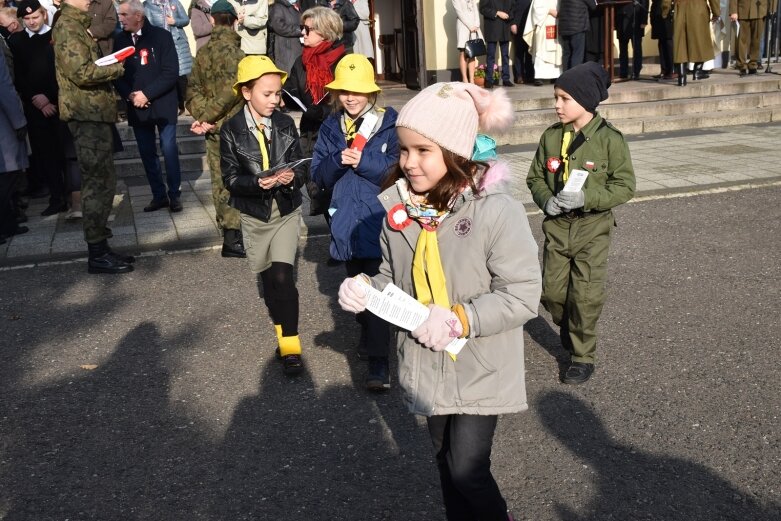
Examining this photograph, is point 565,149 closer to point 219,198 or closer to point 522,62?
point 219,198

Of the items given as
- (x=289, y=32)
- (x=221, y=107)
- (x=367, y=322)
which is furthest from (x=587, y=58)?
(x=367, y=322)

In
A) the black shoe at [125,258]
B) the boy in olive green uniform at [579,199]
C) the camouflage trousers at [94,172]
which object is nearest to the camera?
the boy in olive green uniform at [579,199]

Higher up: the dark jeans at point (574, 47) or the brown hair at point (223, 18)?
the brown hair at point (223, 18)

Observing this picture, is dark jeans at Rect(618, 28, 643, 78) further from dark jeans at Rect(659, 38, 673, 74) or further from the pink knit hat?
the pink knit hat

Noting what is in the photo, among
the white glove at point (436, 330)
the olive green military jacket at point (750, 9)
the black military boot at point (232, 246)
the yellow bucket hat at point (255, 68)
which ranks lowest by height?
the black military boot at point (232, 246)

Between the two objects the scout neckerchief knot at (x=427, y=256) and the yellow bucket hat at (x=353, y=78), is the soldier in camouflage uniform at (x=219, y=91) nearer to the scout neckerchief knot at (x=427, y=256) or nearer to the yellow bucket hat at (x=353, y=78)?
the yellow bucket hat at (x=353, y=78)

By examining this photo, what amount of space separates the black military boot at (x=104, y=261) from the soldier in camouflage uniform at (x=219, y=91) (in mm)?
867

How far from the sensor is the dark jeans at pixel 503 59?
15.6 m

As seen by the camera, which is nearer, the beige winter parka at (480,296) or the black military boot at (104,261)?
the beige winter parka at (480,296)

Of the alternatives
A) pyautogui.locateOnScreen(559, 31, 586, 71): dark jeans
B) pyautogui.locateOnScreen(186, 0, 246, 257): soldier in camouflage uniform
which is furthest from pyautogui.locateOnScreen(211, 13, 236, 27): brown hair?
pyautogui.locateOnScreen(559, 31, 586, 71): dark jeans

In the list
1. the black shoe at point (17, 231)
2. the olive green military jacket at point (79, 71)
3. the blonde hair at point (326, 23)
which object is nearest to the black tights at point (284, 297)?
the blonde hair at point (326, 23)

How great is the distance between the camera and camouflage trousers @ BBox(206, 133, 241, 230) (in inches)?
304

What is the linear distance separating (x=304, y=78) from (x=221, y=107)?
131 cm

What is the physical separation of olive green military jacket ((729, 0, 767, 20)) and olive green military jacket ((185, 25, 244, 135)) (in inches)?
466
